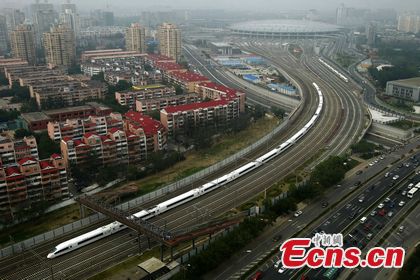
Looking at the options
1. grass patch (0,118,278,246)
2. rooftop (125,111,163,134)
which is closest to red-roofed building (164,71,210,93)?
grass patch (0,118,278,246)

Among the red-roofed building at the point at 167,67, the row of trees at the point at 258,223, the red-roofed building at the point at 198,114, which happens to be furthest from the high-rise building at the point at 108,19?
the row of trees at the point at 258,223

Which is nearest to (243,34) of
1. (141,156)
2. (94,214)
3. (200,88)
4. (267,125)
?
(200,88)

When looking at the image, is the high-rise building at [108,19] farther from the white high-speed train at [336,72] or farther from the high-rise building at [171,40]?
the white high-speed train at [336,72]

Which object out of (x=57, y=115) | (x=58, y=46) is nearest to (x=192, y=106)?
(x=57, y=115)

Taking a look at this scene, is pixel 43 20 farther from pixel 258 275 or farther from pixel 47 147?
pixel 258 275

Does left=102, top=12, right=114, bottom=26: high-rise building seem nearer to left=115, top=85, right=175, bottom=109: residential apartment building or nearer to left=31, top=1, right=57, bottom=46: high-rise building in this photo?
left=31, top=1, right=57, bottom=46: high-rise building

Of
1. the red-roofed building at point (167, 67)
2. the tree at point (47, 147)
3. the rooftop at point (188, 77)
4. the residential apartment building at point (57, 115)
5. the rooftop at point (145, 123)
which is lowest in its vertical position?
the tree at point (47, 147)
